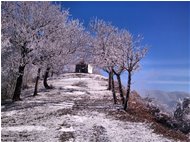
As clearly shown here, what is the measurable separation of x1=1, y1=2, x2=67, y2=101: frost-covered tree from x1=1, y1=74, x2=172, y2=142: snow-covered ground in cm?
430

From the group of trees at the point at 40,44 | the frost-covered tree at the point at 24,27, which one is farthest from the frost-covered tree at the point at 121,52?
the frost-covered tree at the point at 24,27

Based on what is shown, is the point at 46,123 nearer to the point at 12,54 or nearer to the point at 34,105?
the point at 34,105

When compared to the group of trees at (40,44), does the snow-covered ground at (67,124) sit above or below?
below

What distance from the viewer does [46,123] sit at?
23.6m

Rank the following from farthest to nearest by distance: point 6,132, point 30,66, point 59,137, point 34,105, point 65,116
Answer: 1. point 30,66
2. point 34,105
3. point 65,116
4. point 6,132
5. point 59,137

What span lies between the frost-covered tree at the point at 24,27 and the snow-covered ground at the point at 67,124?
4.30m

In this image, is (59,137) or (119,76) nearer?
(59,137)

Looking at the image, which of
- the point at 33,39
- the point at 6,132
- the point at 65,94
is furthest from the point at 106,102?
the point at 6,132

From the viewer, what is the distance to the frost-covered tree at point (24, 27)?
3399cm

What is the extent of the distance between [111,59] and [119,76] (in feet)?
7.26

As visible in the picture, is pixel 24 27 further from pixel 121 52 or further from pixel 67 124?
pixel 67 124

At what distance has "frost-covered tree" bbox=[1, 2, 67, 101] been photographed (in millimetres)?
33994

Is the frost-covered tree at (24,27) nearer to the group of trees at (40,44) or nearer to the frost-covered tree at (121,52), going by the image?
the group of trees at (40,44)

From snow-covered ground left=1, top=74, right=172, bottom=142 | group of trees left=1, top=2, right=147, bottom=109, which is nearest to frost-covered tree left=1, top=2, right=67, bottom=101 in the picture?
group of trees left=1, top=2, right=147, bottom=109
